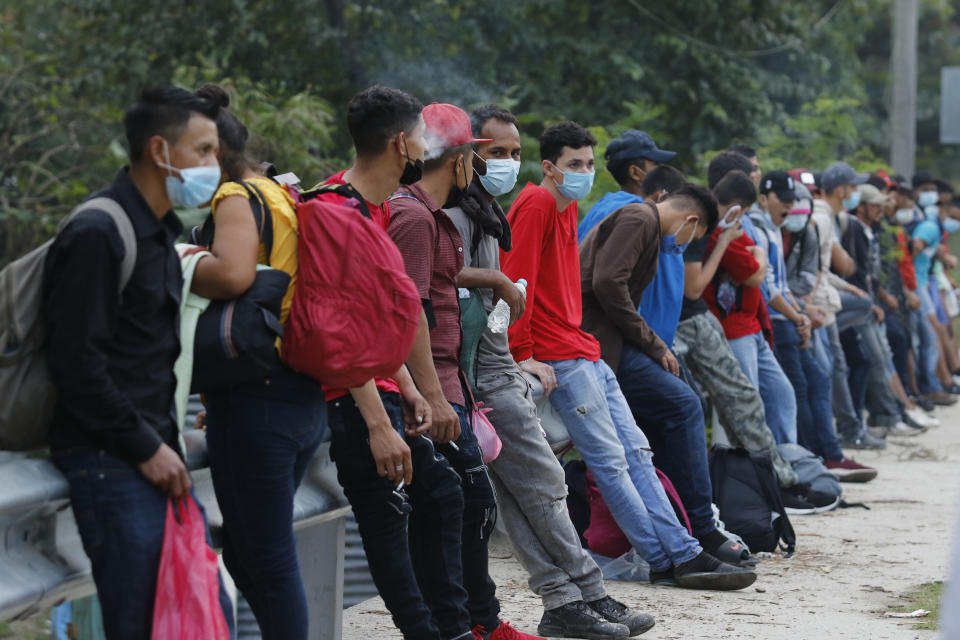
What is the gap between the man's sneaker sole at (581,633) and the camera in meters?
5.41

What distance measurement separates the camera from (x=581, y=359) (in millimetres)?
6113

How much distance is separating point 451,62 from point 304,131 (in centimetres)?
606

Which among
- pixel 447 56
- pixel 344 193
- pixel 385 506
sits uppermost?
pixel 447 56

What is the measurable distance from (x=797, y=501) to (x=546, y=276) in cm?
336

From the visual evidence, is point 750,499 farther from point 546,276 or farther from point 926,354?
point 926,354

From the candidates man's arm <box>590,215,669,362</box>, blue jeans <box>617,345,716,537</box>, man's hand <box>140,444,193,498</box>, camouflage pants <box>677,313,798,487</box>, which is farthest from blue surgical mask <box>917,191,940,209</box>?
man's hand <box>140,444,193,498</box>

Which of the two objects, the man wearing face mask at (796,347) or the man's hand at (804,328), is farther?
the man's hand at (804,328)

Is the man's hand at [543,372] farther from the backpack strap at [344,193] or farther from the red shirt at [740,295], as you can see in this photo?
the red shirt at [740,295]

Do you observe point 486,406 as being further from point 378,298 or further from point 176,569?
point 176,569

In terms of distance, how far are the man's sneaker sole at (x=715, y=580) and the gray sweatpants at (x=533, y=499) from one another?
0.92 meters

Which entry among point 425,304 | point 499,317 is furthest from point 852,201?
point 425,304

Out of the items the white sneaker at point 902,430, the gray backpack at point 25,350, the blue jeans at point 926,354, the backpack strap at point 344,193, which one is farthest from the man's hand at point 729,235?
the blue jeans at point 926,354

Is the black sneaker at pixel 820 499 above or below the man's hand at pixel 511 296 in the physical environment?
below

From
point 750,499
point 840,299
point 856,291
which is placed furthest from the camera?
point 856,291
